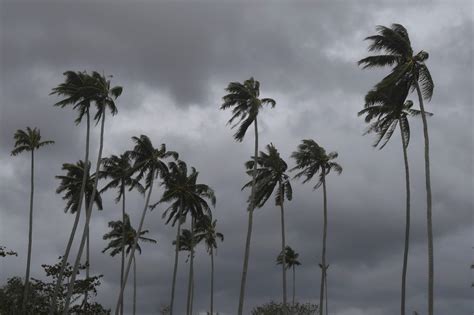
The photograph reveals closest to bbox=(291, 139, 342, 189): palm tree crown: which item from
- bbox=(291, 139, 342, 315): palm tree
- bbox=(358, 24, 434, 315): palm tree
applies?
bbox=(291, 139, 342, 315): palm tree

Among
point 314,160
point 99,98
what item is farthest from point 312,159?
point 99,98

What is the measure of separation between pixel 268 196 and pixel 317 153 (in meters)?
7.05

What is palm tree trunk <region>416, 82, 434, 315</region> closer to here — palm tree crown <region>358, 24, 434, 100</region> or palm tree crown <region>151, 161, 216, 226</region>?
palm tree crown <region>358, 24, 434, 100</region>

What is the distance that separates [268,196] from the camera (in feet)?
156

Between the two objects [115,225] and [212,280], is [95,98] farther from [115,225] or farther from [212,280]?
[212,280]

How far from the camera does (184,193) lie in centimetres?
5131

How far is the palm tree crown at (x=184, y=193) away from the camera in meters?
51.1

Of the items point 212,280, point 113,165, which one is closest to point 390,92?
point 113,165

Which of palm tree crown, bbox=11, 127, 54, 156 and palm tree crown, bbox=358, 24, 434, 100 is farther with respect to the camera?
palm tree crown, bbox=11, 127, 54, 156

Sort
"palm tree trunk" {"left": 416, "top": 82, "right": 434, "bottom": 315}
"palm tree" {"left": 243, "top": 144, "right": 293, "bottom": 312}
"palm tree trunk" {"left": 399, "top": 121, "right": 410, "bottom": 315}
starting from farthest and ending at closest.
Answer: "palm tree" {"left": 243, "top": 144, "right": 293, "bottom": 312}
"palm tree trunk" {"left": 399, "top": 121, "right": 410, "bottom": 315}
"palm tree trunk" {"left": 416, "top": 82, "right": 434, "bottom": 315}

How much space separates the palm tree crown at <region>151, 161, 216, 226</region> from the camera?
51094mm

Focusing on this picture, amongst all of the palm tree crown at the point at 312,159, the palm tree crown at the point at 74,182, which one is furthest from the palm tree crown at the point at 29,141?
the palm tree crown at the point at 312,159

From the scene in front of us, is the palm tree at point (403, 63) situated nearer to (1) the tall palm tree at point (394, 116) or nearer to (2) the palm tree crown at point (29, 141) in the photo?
(1) the tall palm tree at point (394, 116)

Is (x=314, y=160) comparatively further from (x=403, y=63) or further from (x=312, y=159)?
(x=403, y=63)
